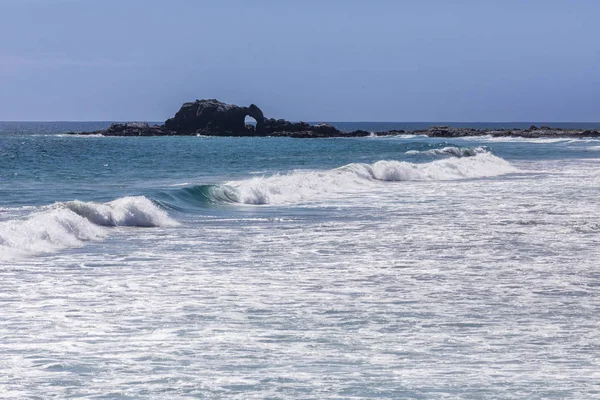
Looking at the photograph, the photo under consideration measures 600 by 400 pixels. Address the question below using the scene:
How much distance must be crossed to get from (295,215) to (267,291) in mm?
10030

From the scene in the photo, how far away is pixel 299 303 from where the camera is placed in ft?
33.6

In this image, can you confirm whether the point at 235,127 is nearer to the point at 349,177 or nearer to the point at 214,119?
the point at 214,119

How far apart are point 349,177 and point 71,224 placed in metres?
19.3

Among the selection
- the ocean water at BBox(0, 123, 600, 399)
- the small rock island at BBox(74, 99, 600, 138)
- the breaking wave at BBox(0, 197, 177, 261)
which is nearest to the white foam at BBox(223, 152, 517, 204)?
the ocean water at BBox(0, 123, 600, 399)

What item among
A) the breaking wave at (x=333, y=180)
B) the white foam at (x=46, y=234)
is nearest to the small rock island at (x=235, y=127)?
the breaking wave at (x=333, y=180)

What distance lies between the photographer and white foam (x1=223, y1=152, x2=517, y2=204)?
2608 cm

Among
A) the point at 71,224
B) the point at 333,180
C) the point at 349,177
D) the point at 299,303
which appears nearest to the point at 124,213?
the point at 71,224

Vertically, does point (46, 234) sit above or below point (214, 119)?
below

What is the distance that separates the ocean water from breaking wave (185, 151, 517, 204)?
2.78 m

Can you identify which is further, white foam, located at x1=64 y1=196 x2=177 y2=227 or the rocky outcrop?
the rocky outcrop

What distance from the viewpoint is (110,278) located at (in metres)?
11.8

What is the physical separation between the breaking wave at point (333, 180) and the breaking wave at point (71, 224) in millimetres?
4854

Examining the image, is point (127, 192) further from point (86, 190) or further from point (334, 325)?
point (334, 325)

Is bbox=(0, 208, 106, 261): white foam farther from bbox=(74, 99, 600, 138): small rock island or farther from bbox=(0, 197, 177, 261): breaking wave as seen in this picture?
bbox=(74, 99, 600, 138): small rock island
